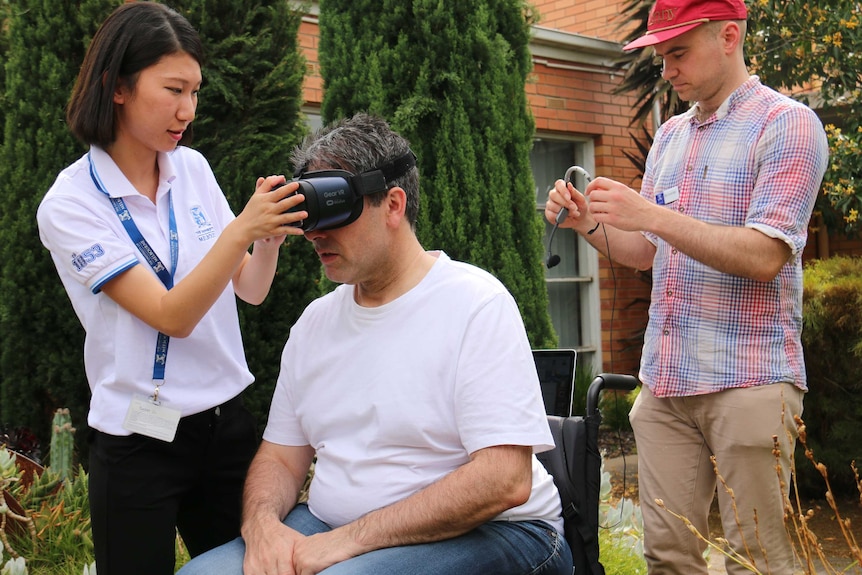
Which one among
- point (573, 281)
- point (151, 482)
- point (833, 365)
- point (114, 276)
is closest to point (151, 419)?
point (151, 482)

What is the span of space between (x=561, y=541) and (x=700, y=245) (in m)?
0.87

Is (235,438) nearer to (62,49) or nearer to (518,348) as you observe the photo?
(518,348)

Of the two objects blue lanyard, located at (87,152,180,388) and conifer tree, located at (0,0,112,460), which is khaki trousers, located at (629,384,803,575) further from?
conifer tree, located at (0,0,112,460)

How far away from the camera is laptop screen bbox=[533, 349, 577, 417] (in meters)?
2.62

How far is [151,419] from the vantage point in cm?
216

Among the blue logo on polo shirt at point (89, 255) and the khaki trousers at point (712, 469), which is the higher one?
the blue logo on polo shirt at point (89, 255)

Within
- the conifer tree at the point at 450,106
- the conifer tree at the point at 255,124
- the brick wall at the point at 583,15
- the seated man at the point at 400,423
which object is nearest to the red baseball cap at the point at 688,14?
the seated man at the point at 400,423

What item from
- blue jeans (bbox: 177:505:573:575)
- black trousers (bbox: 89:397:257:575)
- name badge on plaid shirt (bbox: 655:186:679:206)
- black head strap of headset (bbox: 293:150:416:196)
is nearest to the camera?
blue jeans (bbox: 177:505:573:575)

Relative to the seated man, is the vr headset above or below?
above

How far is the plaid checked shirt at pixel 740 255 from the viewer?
2496 mm

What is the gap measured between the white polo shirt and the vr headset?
41 centimetres

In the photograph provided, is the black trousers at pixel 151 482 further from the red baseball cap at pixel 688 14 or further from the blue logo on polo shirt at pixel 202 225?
the red baseball cap at pixel 688 14

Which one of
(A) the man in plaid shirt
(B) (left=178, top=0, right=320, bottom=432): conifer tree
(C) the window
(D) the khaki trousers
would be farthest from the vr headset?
(C) the window

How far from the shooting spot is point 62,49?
4.56 meters
